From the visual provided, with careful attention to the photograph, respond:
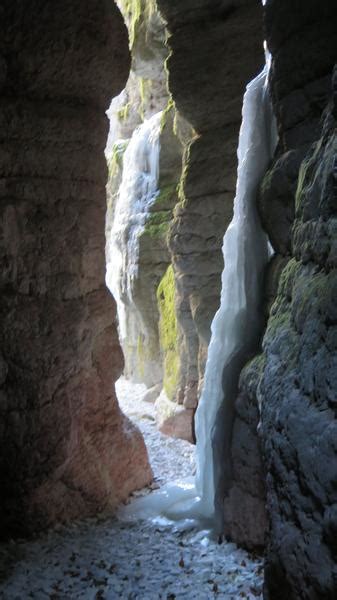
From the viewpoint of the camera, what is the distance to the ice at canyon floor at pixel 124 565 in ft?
15.3

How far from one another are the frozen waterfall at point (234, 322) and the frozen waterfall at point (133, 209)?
8882mm

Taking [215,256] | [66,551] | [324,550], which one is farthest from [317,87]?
[215,256]

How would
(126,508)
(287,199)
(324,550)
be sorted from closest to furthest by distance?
1. (324,550)
2. (287,199)
3. (126,508)

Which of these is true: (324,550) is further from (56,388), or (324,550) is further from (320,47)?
(56,388)

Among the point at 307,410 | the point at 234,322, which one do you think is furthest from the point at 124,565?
the point at 307,410

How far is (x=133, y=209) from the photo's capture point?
1623cm

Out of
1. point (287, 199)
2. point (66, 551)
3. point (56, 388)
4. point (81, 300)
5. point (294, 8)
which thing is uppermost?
point (294, 8)

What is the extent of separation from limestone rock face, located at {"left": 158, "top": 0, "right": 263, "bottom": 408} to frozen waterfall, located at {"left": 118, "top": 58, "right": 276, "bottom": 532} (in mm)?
3669

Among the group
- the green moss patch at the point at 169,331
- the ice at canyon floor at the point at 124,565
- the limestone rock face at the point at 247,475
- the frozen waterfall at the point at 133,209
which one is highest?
the frozen waterfall at the point at 133,209

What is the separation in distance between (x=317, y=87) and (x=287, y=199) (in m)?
1.07

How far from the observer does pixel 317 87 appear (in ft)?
14.4

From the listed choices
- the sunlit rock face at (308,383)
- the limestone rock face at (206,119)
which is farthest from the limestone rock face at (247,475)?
the limestone rock face at (206,119)

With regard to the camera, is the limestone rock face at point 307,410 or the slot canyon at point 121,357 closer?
the limestone rock face at point 307,410

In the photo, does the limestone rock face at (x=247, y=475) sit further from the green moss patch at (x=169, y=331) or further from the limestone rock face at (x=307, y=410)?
the green moss patch at (x=169, y=331)
